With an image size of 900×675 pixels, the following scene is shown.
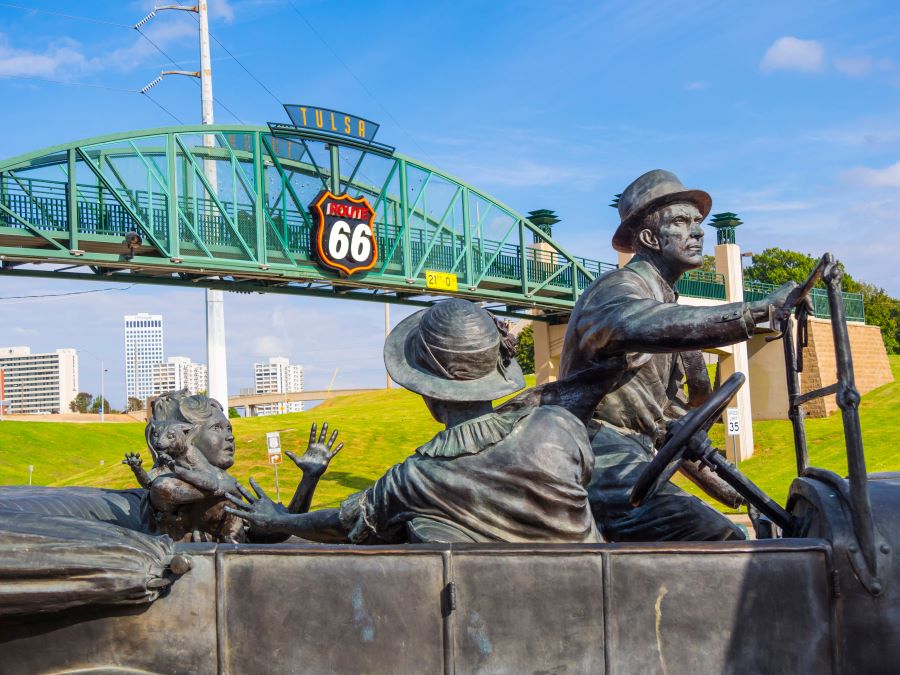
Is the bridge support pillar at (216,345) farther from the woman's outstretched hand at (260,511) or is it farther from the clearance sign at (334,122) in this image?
the woman's outstretched hand at (260,511)

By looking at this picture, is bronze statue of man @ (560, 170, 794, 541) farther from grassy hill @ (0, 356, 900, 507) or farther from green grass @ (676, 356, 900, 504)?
green grass @ (676, 356, 900, 504)

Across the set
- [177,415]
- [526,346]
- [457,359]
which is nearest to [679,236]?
[457,359]

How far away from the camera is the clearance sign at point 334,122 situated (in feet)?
90.6

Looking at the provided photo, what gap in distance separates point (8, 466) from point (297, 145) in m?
15.8

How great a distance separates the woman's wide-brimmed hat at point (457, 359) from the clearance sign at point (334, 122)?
2515 cm

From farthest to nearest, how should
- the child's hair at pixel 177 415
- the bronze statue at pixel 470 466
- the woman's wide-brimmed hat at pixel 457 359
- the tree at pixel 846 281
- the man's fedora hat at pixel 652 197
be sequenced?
the tree at pixel 846 281 → the child's hair at pixel 177 415 → the man's fedora hat at pixel 652 197 → the woman's wide-brimmed hat at pixel 457 359 → the bronze statue at pixel 470 466

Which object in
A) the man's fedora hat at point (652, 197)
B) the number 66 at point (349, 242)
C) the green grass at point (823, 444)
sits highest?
the number 66 at point (349, 242)

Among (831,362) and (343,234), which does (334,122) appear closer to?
(343,234)

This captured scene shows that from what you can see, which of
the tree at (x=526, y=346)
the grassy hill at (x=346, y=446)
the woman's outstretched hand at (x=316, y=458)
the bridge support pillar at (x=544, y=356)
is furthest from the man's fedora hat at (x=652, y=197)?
the tree at (x=526, y=346)

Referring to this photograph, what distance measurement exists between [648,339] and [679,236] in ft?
2.68

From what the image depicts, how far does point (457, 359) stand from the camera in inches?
136

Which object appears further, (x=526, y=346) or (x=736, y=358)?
(x=526, y=346)

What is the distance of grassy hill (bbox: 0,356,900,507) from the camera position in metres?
26.1

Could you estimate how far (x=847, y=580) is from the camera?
2891mm
